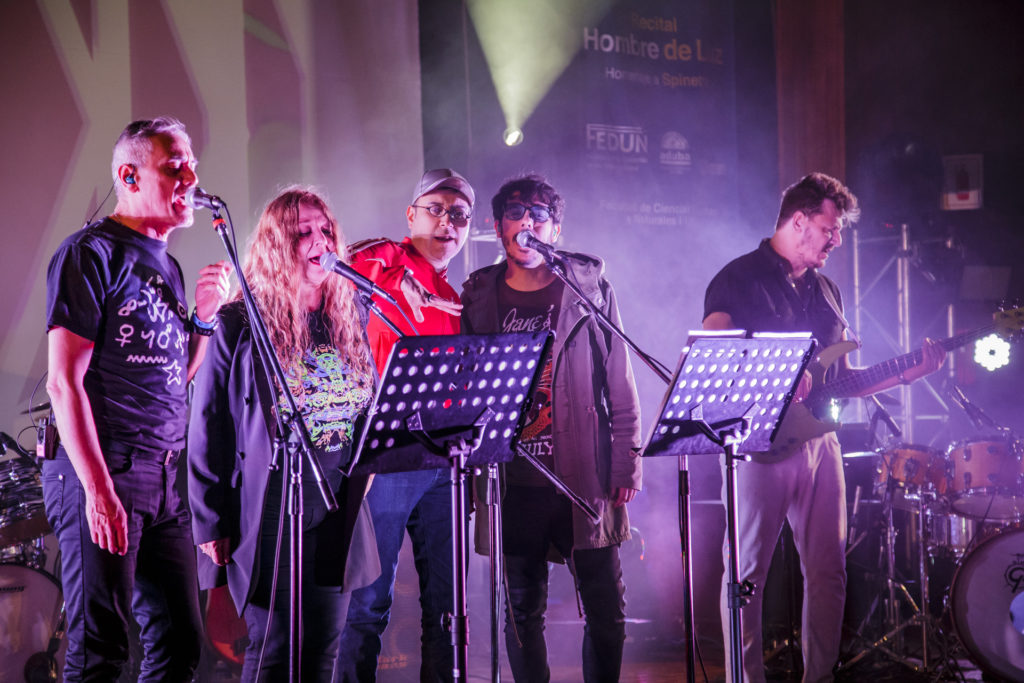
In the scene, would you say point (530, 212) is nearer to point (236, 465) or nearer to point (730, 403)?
point (730, 403)

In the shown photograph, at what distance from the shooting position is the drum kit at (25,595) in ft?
14.0

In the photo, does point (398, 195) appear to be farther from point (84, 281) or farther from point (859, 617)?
point (859, 617)

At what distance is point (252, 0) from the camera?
5016 millimetres

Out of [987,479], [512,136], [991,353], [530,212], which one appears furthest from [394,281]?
[991,353]

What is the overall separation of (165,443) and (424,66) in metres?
3.39

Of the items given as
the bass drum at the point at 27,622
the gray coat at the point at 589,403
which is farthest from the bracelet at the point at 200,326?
the bass drum at the point at 27,622

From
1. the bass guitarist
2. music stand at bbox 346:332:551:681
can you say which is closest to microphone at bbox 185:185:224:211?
music stand at bbox 346:332:551:681

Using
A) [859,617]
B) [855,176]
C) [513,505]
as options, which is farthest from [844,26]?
[513,505]

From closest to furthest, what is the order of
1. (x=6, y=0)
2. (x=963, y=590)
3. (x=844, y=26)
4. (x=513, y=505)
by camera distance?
(x=513, y=505) → (x=6, y=0) → (x=963, y=590) → (x=844, y=26)

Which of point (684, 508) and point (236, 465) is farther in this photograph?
point (684, 508)

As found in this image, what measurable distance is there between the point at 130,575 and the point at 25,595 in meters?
2.07

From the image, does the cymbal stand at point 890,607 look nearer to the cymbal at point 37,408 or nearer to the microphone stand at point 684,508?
the microphone stand at point 684,508

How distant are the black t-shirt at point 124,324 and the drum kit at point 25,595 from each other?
1942 mm

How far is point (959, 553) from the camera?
505 centimetres
